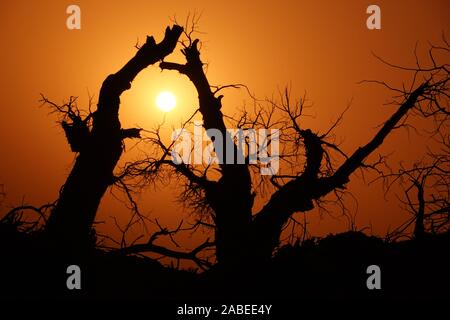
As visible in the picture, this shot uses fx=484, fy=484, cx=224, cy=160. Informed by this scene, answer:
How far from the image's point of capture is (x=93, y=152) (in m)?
6.73

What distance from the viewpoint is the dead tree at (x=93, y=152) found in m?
6.47

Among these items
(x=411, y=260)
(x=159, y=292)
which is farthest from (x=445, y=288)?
(x=159, y=292)

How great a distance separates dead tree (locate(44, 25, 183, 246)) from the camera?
6469 millimetres

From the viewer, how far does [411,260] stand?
7.04 meters

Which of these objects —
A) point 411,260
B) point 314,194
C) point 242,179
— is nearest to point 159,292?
point 242,179

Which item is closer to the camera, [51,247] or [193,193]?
[51,247]

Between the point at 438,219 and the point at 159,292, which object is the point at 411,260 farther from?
the point at 159,292

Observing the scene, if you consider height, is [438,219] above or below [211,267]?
above

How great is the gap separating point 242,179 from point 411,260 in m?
2.96

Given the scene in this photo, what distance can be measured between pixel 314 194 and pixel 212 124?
2.24 metres
